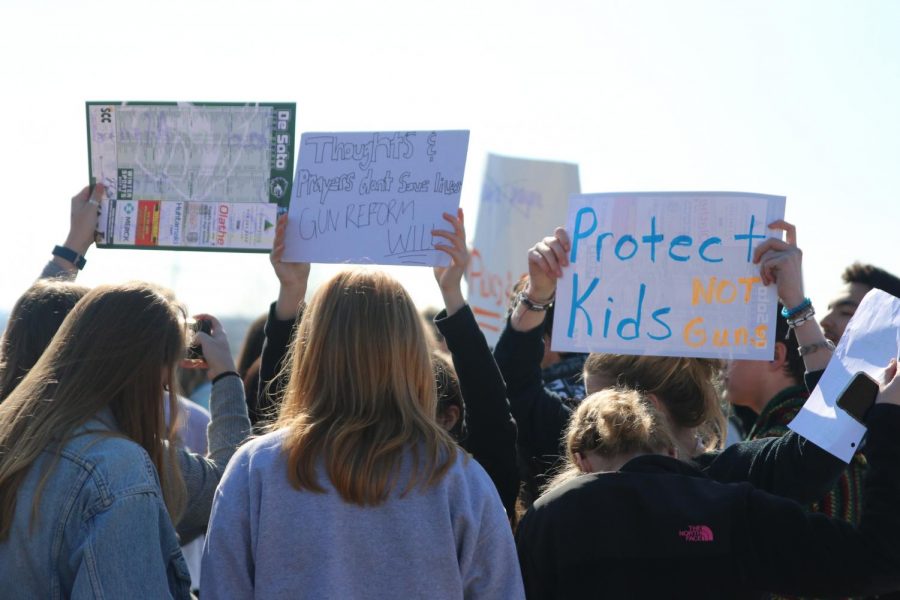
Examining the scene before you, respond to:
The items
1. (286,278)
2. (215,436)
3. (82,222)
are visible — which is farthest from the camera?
(82,222)

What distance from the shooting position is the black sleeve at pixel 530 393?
338 cm

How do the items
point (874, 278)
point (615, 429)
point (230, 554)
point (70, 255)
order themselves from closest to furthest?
point (230, 554), point (615, 429), point (70, 255), point (874, 278)

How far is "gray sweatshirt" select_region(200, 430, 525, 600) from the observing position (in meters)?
2.26

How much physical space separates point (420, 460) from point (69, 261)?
2139mm

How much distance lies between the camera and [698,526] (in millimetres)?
2488

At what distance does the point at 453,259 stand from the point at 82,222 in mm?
1620

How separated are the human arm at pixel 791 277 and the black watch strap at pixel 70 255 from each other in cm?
255

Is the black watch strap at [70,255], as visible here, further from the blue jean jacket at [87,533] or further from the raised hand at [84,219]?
the blue jean jacket at [87,533]

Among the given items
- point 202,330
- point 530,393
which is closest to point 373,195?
point 202,330

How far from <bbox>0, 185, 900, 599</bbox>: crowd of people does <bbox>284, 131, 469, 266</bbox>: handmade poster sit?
0.65 metres

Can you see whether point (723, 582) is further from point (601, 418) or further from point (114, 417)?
point (114, 417)

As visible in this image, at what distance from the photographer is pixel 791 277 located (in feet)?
10.2

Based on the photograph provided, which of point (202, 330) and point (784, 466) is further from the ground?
point (202, 330)

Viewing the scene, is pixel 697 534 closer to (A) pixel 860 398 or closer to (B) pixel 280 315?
(A) pixel 860 398
